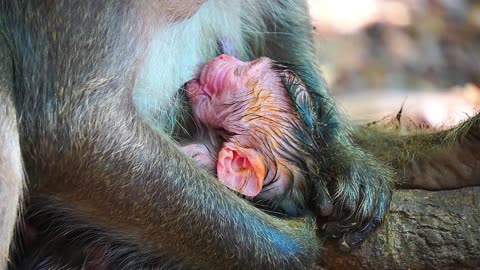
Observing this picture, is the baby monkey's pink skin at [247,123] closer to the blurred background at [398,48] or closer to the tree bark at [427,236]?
the tree bark at [427,236]

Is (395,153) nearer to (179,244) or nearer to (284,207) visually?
(284,207)

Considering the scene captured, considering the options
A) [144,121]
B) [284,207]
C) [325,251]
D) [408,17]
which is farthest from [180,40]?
[408,17]

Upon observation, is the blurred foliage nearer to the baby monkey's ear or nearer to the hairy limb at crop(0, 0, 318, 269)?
the baby monkey's ear

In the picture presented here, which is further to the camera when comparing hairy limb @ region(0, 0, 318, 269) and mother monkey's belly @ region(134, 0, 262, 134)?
mother monkey's belly @ region(134, 0, 262, 134)

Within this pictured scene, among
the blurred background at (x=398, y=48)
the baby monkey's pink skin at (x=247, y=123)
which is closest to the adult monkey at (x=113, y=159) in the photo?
the baby monkey's pink skin at (x=247, y=123)

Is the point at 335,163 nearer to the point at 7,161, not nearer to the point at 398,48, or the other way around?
the point at 7,161

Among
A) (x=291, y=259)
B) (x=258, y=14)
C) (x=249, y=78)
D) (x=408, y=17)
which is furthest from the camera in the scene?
(x=408, y=17)

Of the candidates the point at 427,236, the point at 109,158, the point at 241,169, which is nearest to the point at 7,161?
the point at 109,158

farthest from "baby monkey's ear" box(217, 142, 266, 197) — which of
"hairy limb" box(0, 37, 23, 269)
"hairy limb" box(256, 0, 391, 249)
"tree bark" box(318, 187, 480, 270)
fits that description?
"hairy limb" box(0, 37, 23, 269)
